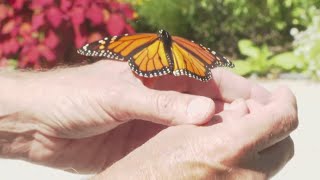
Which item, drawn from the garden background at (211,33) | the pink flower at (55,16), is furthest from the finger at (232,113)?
the pink flower at (55,16)

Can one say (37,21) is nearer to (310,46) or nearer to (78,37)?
(78,37)

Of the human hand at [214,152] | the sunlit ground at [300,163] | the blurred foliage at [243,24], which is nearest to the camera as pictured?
the human hand at [214,152]

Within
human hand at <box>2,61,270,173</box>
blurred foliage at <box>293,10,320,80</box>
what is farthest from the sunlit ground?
human hand at <box>2,61,270,173</box>

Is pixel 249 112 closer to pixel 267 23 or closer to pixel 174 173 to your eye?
pixel 174 173

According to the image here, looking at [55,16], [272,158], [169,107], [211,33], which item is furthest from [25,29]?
[272,158]

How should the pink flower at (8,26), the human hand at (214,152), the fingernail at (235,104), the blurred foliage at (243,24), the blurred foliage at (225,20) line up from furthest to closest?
the blurred foliage at (225,20) < the blurred foliage at (243,24) < the pink flower at (8,26) < the fingernail at (235,104) < the human hand at (214,152)

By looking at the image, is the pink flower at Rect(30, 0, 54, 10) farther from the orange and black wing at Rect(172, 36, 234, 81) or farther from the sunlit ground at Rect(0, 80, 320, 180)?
the orange and black wing at Rect(172, 36, 234, 81)

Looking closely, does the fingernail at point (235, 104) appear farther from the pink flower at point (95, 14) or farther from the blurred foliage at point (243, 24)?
the blurred foliage at point (243, 24)
